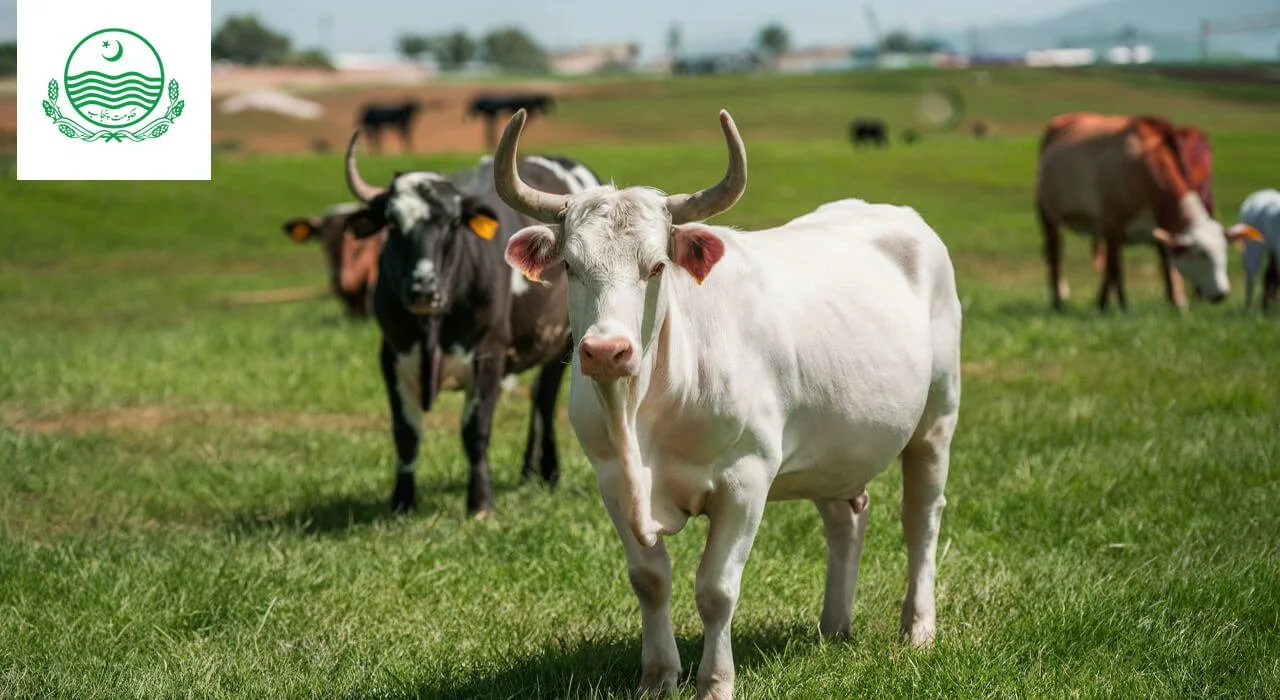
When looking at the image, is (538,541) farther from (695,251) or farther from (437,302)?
(695,251)

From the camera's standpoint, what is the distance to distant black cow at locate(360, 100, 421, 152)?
6419 centimetres

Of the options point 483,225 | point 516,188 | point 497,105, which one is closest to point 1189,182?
point 483,225

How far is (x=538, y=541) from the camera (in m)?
7.58

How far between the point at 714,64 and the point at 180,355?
131 meters

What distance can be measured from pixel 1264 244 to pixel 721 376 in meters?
15.1

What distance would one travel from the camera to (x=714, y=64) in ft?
468

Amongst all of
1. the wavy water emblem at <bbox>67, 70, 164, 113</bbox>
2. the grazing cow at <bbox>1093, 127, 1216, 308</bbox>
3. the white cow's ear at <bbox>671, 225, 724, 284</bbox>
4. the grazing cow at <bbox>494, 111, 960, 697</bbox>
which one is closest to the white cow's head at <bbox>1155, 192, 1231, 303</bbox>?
the grazing cow at <bbox>1093, 127, 1216, 308</bbox>

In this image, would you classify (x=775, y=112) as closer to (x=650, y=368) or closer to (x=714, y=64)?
(x=714, y=64)

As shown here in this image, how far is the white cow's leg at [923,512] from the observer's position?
19.8 feet

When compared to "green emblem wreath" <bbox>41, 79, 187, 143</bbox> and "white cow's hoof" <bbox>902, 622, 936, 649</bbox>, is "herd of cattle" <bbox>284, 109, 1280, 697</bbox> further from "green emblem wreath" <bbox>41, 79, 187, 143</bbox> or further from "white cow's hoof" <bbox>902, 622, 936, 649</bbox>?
"green emblem wreath" <bbox>41, 79, 187, 143</bbox>

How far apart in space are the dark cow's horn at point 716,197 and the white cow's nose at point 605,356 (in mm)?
574

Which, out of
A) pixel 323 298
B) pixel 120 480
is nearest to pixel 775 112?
pixel 323 298

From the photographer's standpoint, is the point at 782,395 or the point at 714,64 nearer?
the point at 782,395

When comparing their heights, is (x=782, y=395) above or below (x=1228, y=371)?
above
